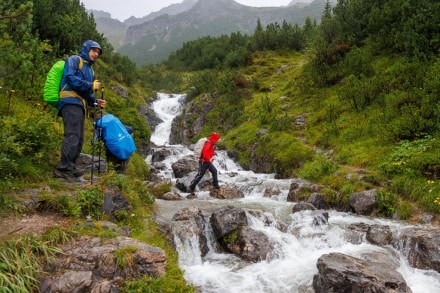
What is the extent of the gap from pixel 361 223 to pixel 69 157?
308 inches

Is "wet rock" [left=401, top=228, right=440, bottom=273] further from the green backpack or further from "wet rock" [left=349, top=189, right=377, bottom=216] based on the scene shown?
the green backpack

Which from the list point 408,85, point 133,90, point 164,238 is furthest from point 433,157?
point 133,90

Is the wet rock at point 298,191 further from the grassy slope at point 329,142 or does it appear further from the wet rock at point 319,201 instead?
the grassy slope at point 329,142

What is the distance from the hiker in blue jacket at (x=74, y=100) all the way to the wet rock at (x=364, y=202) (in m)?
8.40

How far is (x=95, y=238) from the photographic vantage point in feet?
18.8

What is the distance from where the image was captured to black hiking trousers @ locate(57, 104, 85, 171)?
729 centimetres

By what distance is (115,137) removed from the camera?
8.72 metres

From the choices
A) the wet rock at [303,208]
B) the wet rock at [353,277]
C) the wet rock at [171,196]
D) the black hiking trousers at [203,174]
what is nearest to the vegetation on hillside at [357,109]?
the wet rock at [303,208]

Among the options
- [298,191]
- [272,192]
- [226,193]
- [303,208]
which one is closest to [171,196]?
[226,193]

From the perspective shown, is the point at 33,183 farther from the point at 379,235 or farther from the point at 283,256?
the point at 379,235

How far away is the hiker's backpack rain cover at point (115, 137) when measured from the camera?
28.1ft

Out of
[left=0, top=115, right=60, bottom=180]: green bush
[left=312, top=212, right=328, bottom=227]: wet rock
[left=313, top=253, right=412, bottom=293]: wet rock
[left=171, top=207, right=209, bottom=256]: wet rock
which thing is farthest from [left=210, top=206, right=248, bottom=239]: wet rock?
[left=0, top=115, right=60, bottom=180]: green bush

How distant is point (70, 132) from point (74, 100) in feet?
2.16

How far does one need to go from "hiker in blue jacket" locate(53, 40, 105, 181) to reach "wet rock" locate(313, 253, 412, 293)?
5.49 m
